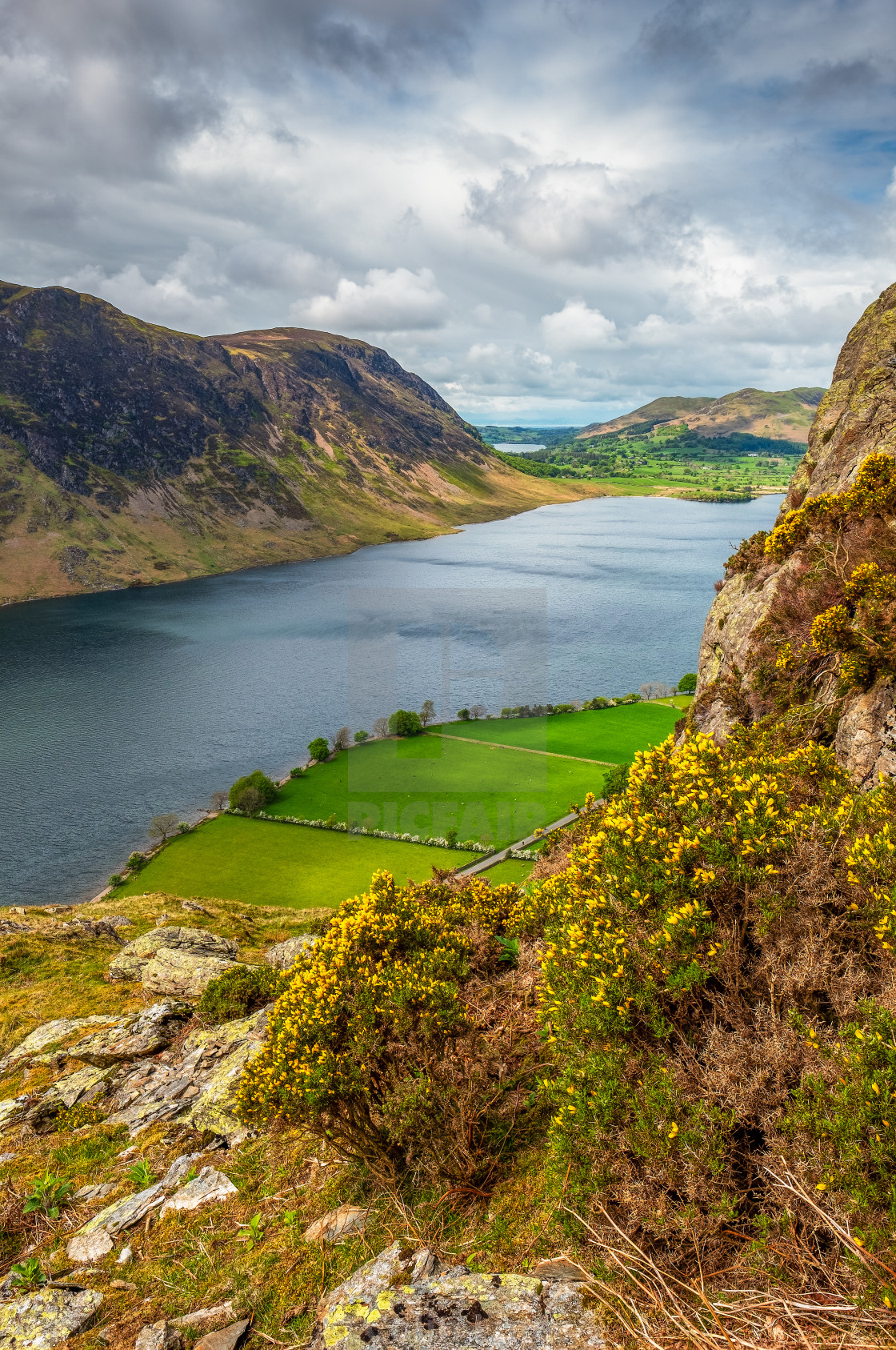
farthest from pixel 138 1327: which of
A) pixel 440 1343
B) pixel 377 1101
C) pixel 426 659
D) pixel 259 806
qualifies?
pixel 426 659

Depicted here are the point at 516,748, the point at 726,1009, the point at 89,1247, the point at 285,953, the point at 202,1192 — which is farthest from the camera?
the point at 516,748

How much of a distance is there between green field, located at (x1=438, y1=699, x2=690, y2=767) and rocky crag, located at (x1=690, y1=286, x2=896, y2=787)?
49076mm

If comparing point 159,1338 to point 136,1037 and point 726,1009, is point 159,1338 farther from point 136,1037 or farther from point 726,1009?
point 136,1037

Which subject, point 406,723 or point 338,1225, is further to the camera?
point 406,723

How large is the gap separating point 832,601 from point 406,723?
74231 mm

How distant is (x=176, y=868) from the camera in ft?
205

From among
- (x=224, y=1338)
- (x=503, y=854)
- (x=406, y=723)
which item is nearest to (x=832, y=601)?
(x=224, y=1338)

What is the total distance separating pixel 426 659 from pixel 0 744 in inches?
2600

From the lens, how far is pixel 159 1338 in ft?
22.4

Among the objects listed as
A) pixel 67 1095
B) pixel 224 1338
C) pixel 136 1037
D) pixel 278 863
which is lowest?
pixel 278 863

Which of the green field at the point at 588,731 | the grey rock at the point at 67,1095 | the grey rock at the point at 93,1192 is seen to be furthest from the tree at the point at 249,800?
the grey rock at the point at 93,1192

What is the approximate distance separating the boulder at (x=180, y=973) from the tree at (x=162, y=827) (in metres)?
51.0

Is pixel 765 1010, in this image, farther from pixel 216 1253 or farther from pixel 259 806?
pixel 259 806

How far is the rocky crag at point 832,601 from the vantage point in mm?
12852
